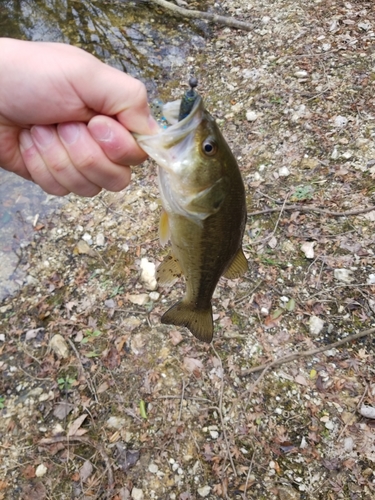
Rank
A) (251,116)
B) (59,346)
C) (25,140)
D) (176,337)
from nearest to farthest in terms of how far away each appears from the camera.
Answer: (25,140)
(176,337)
(59,346)
(251,116)

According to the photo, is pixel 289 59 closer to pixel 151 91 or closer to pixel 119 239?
pixel 151 91

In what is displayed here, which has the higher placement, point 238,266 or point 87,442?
point 238,266

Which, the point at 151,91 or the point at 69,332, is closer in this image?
the point at 69,332

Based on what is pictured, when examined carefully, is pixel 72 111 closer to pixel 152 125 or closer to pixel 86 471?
pixel 152 125

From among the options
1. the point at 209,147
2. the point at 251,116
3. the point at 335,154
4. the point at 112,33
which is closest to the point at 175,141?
the point at 209,147

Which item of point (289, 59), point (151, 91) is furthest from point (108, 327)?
point (289, 59)

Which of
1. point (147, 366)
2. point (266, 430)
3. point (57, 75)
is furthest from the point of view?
point (147, 366)
